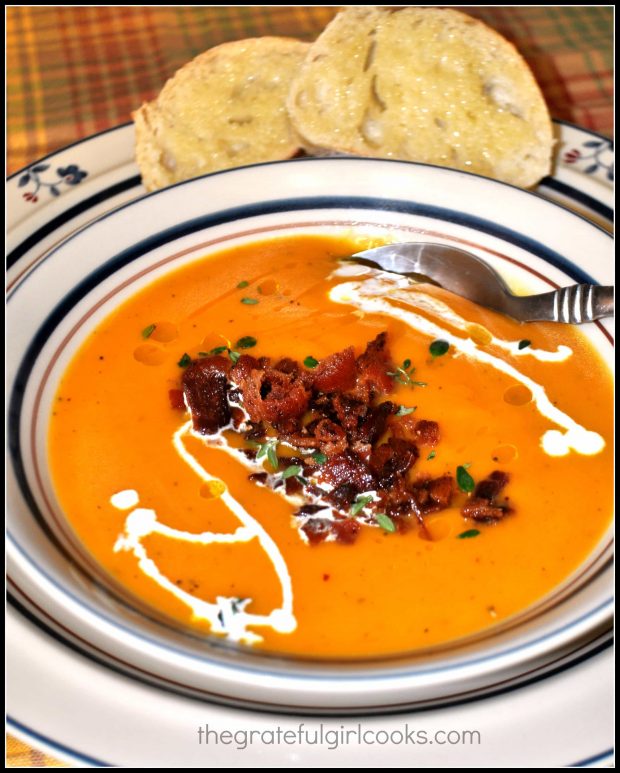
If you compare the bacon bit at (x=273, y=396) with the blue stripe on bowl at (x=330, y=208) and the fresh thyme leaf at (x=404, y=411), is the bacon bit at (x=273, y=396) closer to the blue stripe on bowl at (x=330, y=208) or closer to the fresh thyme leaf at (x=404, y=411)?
the fresh thyme leaf at (x=404, y=411)

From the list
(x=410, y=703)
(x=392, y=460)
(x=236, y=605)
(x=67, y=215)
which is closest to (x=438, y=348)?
(x=392, y=460)

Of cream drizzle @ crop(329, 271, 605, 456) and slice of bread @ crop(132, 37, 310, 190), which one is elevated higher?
slice of bread @ crop(132, 37, 310, 190)

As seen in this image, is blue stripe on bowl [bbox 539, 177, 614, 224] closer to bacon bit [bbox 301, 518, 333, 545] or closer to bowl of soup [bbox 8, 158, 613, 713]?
bowl of soup [bbox 8, 158, 613, 713]

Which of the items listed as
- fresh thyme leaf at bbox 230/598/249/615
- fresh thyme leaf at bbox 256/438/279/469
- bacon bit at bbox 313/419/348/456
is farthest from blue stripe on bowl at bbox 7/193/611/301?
fresh thyme leaf at bbox 230/598/249/615

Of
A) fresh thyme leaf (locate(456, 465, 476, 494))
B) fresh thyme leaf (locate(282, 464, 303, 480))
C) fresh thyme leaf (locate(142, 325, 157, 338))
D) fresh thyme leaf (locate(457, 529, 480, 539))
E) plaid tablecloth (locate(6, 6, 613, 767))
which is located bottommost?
fresh thyme leaf (locate(457, 529, 480, 539))

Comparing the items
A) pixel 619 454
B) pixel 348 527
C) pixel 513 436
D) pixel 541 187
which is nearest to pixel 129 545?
pixel 348 527

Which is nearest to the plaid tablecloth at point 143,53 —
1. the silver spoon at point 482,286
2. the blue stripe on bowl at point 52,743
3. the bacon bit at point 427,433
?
the silver spoon at point 482,286
